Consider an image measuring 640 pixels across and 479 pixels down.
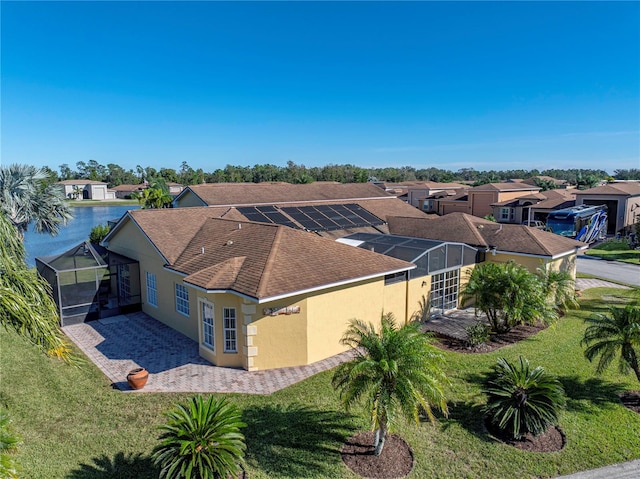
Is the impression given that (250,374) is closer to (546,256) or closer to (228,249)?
(228,249)

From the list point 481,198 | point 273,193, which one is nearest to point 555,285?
point 273,193

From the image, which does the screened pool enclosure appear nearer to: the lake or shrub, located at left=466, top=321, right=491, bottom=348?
shrub, located at left=466, top=321, right=491, bottom=348

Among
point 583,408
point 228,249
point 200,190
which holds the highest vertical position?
point 200,190

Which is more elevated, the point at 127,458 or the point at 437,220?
the point at 437,220

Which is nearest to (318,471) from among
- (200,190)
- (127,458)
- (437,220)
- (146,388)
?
(127,458)

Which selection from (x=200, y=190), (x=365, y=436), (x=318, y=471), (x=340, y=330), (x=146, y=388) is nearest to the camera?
(x=318, y=471)

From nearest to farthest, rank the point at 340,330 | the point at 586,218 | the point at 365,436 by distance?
the point at 365,436 → the point at 340,330 → the point at 586,218

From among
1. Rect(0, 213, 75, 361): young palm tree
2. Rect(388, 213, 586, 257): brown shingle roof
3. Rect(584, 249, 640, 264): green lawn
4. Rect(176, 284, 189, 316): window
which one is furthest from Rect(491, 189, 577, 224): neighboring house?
Rect(0, 213, 75, 361): young palm tree

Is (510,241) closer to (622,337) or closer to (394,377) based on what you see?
(622,337)
